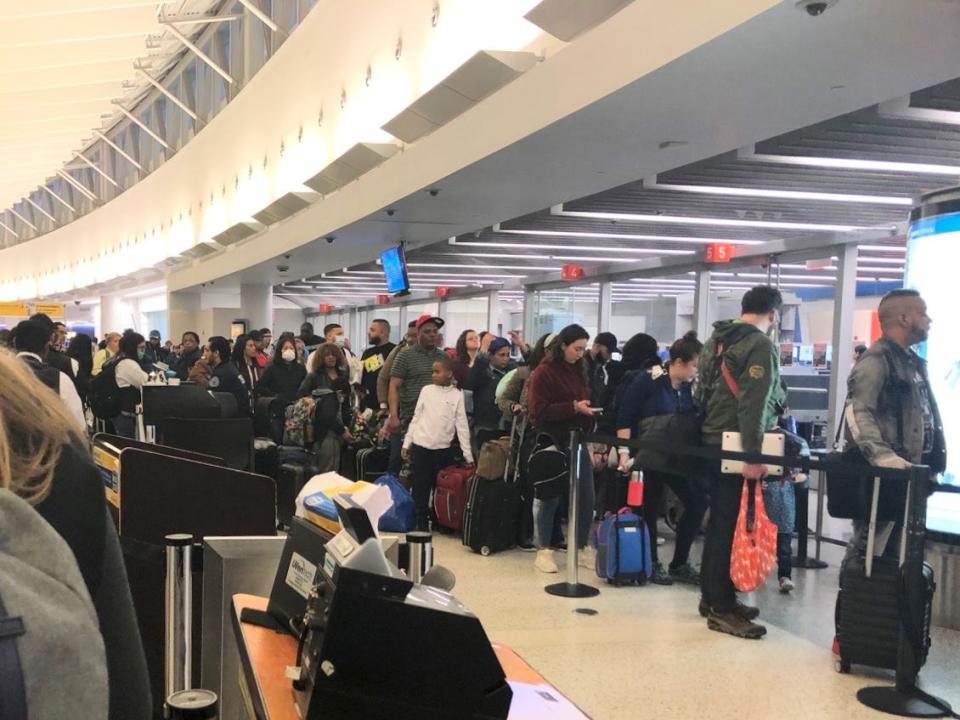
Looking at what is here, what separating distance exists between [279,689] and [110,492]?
1747 mm

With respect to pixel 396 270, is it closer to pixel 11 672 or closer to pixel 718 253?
pixel 718 253

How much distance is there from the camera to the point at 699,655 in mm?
4578

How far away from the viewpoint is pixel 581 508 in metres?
6.30

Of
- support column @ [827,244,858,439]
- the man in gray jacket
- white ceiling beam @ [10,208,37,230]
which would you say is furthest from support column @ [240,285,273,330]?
white ceiling beam @ [10,208,37,230]


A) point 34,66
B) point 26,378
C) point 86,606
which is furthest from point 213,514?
point 34,66

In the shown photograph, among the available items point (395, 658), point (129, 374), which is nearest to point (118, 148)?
point (129, 374)

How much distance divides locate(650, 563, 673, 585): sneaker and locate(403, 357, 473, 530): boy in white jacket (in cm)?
171

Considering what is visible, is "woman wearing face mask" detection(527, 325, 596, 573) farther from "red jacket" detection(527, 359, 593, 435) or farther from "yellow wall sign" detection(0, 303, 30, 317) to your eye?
"yellow wall sign" detection(0, 303, 30, 317)

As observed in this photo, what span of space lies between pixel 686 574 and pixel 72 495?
18.1 feet

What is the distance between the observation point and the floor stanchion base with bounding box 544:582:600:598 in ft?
18.5

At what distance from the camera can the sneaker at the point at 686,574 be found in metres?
6.06

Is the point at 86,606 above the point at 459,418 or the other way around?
above

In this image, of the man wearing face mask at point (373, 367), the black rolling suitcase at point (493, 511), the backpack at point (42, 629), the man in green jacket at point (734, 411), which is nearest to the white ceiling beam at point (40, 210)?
the man wearing face mask at point (373, 367)

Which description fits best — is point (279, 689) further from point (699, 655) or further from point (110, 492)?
point (699, 655)
